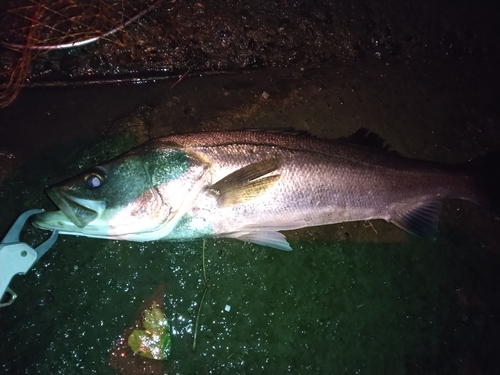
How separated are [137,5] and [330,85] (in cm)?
185

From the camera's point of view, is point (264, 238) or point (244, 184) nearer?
point (244, 184)

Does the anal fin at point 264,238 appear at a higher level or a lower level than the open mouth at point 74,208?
lower

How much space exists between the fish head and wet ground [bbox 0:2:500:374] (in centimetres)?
49

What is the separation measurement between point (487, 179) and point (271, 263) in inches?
73.7

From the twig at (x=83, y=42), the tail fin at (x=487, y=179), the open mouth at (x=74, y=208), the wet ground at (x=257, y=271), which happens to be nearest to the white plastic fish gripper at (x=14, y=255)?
the wet ground at (x=257, y=271)

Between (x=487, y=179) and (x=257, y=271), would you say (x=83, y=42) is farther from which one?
(x=487, y=179)

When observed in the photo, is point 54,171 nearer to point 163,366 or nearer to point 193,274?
point 193,274

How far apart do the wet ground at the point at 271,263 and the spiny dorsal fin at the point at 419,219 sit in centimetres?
25

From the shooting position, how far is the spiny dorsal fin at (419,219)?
2754 millimetres

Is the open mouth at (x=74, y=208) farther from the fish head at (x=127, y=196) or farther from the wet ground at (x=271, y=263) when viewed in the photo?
the wet ground at (x=271, y=263)

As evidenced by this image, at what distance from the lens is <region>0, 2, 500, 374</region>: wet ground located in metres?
2.59

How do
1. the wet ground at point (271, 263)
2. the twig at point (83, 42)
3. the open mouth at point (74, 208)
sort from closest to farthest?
1. the open mouth at point (74, 208)
2. the wet ground at point (271, 263)
3. the twig at point (83, 42)

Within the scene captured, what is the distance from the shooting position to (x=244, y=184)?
233 centimetres

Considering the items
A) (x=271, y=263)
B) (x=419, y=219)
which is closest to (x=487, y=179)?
(x=419, y=219)
